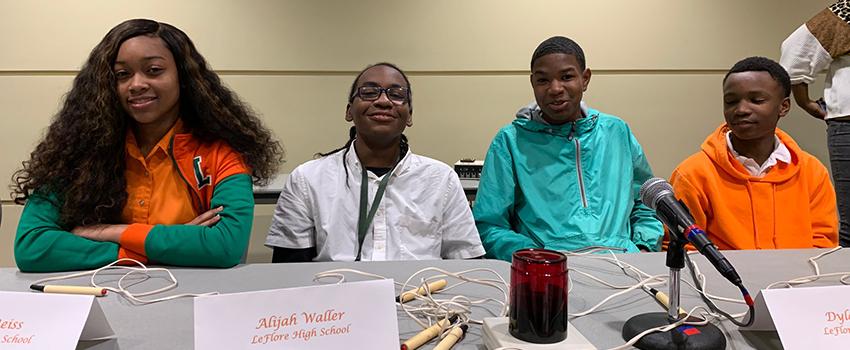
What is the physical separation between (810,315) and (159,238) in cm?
119

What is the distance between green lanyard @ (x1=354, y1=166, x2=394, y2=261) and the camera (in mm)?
1535

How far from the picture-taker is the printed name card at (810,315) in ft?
2.33

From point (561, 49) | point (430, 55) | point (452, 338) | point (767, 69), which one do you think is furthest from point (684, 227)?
point (430, 55)

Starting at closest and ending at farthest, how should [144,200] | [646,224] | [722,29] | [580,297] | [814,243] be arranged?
[580,297]
[144,200]
[814,243]
[646,224]
[722,29]

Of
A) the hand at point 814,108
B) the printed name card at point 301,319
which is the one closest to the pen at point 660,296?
the printed name card at point 301,319

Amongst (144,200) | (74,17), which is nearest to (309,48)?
(74,17)

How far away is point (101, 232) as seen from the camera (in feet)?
4.00

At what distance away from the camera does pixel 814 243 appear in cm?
158

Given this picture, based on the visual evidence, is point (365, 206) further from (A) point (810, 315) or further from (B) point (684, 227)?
(A) point (810, 315)

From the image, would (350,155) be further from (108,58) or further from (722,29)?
(722,29)

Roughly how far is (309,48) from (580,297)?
8.09 feet

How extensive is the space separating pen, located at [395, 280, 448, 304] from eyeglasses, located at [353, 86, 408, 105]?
28.9 inches

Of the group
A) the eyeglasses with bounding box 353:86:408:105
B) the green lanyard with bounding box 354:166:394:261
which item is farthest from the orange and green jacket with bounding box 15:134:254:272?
the eyeglasses with bounding box 353:86:408:105

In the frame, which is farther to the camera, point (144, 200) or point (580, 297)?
point (144, 200)
